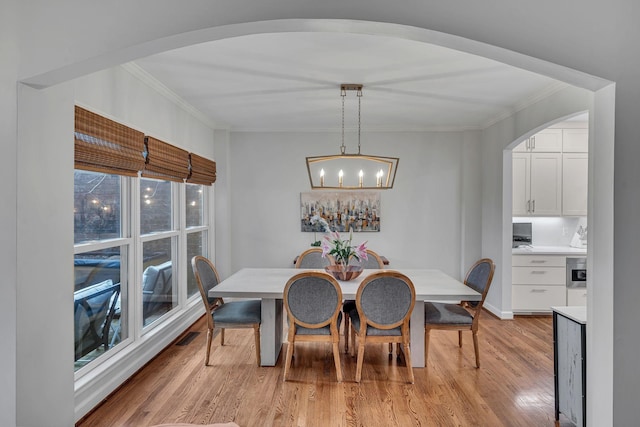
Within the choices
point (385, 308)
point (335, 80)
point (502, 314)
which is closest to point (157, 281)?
point (385, 308)

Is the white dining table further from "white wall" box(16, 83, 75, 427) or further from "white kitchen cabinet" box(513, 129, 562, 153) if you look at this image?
"white kitchen cabinet" box(513, 129, 562, 153)

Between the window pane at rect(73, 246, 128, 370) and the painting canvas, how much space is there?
282 centimetres

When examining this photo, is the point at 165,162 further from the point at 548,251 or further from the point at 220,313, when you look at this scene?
the point at 548,251

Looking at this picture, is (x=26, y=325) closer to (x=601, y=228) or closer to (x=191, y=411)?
(x=191, y=411)

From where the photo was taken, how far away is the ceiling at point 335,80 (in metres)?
2.82

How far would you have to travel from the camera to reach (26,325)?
1.78m

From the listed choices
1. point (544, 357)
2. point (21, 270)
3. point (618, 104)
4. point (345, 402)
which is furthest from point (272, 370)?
point (618, 104)

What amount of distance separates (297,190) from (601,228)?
14.2 feet

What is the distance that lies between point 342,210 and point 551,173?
2.72 m

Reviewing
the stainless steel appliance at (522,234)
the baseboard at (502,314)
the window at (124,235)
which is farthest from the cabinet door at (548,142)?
the window at (124,235)

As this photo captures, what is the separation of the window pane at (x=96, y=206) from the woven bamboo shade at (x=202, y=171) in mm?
1326

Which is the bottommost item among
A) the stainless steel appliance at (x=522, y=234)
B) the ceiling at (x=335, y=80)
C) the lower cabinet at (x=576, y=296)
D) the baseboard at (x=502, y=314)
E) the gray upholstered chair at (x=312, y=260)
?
the baseboard at (x=502, y=314)

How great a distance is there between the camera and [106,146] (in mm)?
2748

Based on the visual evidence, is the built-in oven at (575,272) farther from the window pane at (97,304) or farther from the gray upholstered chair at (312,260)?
the window pane at (97,304)
